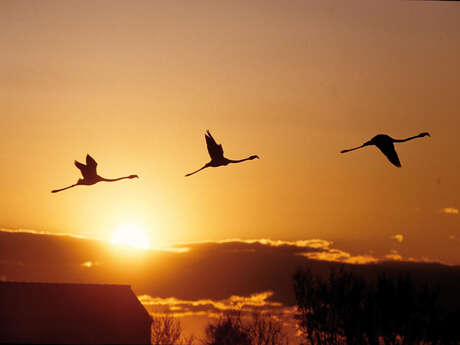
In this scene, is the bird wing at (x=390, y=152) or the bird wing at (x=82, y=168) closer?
the bird wing at (x=390, y=152)

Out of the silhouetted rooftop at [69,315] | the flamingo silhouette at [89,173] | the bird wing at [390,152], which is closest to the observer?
the bird wing at [390,152]

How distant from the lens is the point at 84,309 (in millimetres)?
51875

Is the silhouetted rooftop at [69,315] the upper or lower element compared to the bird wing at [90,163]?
lower

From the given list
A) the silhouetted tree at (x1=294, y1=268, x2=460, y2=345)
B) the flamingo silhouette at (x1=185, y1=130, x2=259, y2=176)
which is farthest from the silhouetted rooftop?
the flamingo silhouette at (x1=185, y1=130, x2=259, y2=176)

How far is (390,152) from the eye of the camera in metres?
24.9

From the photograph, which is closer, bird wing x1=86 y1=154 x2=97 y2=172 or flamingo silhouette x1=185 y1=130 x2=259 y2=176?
flamingo silhouette x1=185 y1=130 x2=259 y2=176

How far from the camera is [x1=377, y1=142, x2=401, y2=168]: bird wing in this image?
24.7 metres

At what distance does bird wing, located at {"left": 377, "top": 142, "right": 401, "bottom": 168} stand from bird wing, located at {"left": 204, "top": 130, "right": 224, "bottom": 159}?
4973 mm

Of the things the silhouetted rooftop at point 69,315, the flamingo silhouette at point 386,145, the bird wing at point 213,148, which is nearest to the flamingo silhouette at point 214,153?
the bird wing at point 213,148

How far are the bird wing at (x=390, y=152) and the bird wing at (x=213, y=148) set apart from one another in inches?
196

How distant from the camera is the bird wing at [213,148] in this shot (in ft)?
81.2

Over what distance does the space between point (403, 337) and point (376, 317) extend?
222cm

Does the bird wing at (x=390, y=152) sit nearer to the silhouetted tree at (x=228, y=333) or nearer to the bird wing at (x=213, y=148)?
the bird wing at (x=213, y=148)

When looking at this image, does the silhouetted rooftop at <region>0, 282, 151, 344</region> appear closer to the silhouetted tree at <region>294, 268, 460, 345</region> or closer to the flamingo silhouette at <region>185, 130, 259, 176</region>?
the silhouetted tree at <region>294, 268, 460, 345</region>
